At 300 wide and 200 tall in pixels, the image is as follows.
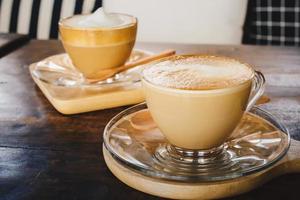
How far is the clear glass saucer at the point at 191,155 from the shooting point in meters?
0.50

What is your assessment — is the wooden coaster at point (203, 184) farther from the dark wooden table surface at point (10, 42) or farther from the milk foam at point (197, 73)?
the dark wooden table surface at point (10, 42)

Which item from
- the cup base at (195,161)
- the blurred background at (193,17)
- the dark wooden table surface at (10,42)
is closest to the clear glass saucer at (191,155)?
the cup base at (195,161)

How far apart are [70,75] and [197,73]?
398mm

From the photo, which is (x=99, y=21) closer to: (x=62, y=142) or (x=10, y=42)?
(x=62, y=142)

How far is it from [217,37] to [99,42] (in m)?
1.07

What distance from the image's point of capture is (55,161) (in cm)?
57

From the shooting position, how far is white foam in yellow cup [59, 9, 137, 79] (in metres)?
0.81

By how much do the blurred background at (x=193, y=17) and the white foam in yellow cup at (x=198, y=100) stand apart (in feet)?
4.06

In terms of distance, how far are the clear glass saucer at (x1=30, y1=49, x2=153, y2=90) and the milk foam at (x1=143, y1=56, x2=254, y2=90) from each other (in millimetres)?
229

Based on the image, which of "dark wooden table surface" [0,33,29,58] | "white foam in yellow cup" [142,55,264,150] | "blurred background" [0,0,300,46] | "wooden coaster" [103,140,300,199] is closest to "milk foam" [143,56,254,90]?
"white foam in yellow cup" [142,55,264,150]

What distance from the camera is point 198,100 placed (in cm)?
50

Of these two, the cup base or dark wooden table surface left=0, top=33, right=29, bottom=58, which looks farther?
dark wooden table surface left=0, top=33, right=29, bottom=58

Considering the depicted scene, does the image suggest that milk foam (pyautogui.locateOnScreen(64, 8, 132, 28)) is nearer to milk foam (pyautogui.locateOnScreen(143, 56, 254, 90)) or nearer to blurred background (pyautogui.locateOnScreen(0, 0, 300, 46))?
milk foam (pyautogui.locateOnScreen(143, 56, 254, 90))

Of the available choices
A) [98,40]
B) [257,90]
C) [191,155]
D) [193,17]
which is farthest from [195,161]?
[193,17]
